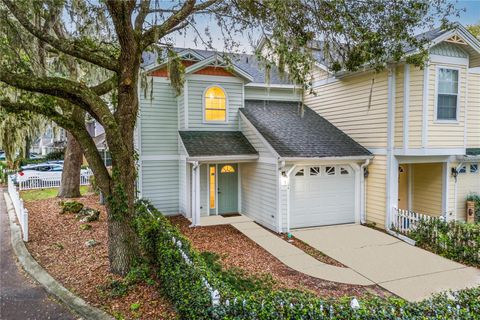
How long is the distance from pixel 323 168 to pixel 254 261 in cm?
454

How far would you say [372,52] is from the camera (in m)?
7.14

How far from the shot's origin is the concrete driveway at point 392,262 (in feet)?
20.2

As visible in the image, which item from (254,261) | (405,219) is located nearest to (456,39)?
(405,219)

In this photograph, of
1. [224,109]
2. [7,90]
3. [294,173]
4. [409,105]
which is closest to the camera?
[7,90]

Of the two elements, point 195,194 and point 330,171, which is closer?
point 195,194

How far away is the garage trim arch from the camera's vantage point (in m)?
9.69

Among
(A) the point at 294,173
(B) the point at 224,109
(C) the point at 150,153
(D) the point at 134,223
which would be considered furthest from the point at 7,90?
(A) the point at 294,173

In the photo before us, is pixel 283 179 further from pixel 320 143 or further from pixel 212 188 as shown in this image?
pixel 212 188

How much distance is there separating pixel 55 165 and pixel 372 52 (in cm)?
2321

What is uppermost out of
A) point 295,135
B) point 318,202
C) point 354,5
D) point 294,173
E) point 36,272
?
point 354,5

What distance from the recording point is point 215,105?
11883mm

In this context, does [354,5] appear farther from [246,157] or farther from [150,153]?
[150,153]

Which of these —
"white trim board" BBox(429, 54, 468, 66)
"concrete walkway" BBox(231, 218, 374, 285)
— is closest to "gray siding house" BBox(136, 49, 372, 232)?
"concrete walkway" BBox(231, 218, 374, 285)

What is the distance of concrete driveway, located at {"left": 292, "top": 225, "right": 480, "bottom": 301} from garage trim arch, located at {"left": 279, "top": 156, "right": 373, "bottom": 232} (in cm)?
66
